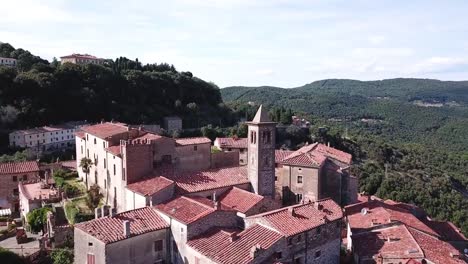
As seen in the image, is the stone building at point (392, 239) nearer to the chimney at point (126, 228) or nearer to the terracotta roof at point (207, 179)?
the terracotta roof at point (207, 179)

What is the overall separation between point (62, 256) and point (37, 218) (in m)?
6.25

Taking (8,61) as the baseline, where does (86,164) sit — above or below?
below

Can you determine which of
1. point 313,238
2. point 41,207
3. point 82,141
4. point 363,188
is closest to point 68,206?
point 41,207

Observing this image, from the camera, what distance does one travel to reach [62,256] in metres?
26.5

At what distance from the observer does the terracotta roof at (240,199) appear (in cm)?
2795

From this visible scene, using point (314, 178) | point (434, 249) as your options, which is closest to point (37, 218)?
point (314, 178)

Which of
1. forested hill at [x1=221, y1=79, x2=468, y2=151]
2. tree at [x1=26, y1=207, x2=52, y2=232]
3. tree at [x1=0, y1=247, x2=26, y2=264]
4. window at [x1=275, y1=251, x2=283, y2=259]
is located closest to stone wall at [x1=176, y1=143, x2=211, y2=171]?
tree at [x1=26, y1=207, x2=52, y2=232]

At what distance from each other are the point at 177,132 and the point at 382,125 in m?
101

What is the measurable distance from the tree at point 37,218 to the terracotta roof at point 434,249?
83.4 feet

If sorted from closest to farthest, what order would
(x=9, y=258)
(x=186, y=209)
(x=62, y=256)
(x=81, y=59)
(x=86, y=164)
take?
(x=186, y=209) < (x=9, y=258) < (x=62, y=256) < (x=86, y=164) < (x=81, y=59)

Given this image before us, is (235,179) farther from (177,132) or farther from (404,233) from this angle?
(177,132)

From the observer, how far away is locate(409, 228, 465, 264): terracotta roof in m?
26.5

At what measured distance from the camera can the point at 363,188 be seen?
61.5 meters

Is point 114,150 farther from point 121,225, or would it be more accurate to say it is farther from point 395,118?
point 395,118
